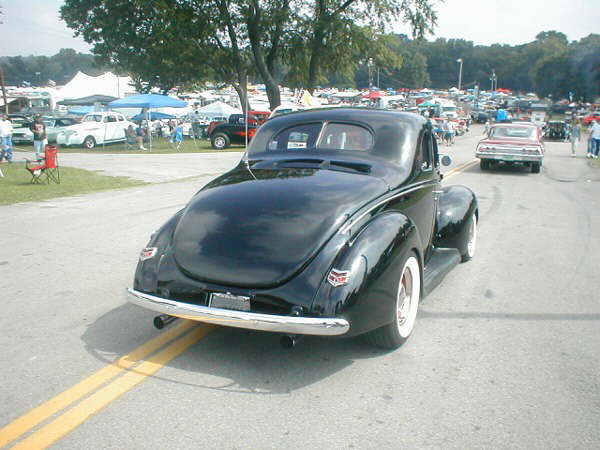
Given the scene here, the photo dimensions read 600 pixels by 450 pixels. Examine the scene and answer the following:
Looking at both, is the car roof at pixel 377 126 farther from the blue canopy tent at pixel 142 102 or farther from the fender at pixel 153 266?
the blue canopy tent at pixel 142 102

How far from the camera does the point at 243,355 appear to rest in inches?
156

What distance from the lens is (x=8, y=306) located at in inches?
197

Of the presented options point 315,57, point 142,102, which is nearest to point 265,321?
point 142,102

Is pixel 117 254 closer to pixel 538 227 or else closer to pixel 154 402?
pixel 154 402

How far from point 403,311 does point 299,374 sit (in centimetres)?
108

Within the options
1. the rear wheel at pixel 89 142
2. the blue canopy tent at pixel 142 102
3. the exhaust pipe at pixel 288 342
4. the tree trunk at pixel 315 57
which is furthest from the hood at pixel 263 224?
the tree trunk at pixel 315 57

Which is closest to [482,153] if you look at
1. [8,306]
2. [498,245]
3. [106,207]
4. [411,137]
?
[498,245]

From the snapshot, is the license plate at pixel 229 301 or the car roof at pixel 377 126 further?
the car roof at pixel 377 126

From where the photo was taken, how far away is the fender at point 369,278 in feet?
11.7

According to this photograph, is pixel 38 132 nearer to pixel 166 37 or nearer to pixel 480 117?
pixel 166 37

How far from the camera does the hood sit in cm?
371

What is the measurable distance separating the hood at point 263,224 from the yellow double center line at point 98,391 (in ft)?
2.16

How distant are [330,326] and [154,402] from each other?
112 cm

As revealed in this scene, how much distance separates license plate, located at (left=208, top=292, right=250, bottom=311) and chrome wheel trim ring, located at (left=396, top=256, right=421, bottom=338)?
1232 mm
